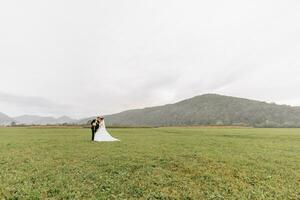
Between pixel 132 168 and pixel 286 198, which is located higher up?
pixel 132 168

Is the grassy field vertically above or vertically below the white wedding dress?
below

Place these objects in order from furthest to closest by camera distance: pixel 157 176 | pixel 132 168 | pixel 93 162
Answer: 1. pixel 93 162
2. pixel 132 168
3. pixel 157 176

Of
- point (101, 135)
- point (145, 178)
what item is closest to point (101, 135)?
point (101, 135)

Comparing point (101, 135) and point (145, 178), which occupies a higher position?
point (101, 135)

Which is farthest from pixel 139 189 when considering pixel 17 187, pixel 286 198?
pixel 286 198

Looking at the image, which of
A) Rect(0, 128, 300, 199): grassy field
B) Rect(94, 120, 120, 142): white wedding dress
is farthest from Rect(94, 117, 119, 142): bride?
Rect(0, 128, 300, 199): grassy field

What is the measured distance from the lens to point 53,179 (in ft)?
38.5

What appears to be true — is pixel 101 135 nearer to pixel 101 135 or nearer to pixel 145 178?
pixel 101 135

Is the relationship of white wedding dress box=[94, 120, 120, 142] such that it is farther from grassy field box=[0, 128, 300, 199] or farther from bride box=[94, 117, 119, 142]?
grassy field box=[0, 128, 300, 199]

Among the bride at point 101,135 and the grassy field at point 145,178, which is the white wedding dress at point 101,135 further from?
the grassy field at point 145,178

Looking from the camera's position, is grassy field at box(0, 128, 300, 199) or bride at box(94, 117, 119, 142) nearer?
grassy field at box(0, 128, 300, 199)

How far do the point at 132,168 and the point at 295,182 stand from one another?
9.43 meters

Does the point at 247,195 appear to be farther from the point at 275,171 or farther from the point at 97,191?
the point at 97,191

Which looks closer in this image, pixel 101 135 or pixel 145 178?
pixel 145 178
